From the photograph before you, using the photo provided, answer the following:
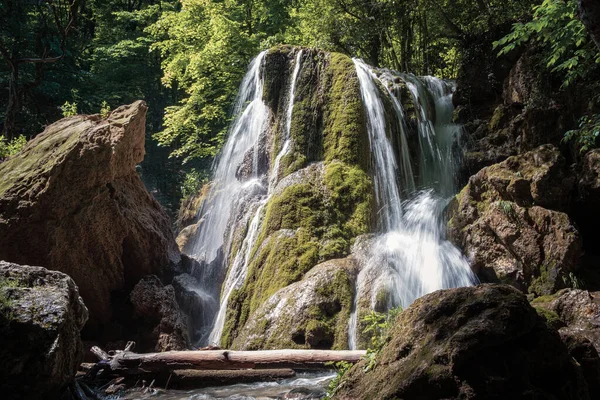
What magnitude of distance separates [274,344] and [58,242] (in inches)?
189

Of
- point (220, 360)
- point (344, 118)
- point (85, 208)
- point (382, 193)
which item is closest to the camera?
point (220, 360)

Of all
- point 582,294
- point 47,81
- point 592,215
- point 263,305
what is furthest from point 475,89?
point 47,81

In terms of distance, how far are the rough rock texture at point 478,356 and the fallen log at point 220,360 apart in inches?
111

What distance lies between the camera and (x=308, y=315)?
7.57 m

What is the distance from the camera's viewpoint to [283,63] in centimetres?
1252

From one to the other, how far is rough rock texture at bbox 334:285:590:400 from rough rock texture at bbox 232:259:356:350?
387cm

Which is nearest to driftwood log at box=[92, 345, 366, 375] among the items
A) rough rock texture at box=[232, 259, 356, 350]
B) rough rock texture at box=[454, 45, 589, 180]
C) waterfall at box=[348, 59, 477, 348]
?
rough rock texture at box=[232, 259, 356, 350]

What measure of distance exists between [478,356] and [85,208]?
330 inches

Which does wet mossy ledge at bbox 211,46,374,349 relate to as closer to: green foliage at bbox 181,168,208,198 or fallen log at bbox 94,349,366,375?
fallen log at bbox 94,349,366,375

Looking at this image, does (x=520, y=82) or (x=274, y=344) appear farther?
(x=520, y=82)

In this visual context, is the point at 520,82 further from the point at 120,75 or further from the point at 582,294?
the point at 120,75


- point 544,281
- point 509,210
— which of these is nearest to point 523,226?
point 509,210

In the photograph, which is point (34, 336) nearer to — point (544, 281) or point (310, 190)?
point (310, 190)

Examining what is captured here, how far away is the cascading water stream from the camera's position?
32.3 ft
